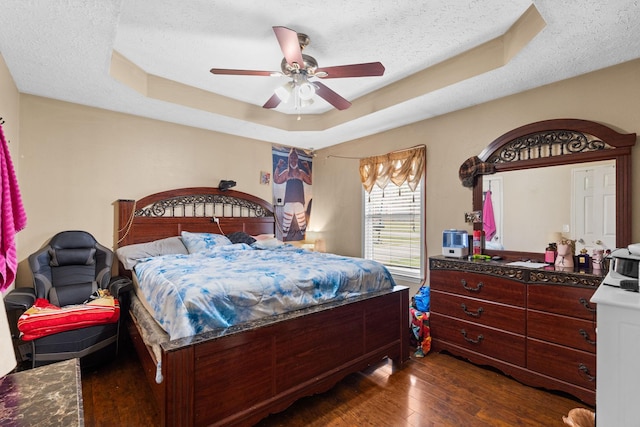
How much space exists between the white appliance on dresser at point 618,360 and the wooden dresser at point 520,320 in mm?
1477

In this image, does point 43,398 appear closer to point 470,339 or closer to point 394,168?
point 470,339

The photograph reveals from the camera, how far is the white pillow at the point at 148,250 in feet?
10.6

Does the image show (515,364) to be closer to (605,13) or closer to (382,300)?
(382,300)

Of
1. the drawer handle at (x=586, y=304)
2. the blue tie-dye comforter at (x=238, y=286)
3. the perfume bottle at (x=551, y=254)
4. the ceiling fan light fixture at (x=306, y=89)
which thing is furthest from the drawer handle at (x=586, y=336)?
the ceiling fan light fixture at (x=306, y=89)

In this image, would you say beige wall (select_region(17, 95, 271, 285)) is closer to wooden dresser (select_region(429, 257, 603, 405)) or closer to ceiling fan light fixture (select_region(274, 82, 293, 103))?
ceiling fan light fixture (select_region(274, 82, 293, 103))

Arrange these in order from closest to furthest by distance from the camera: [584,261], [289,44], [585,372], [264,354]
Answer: [264,354], [289,44], [585,372], [584,261]

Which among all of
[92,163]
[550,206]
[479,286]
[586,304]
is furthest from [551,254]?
[92,163]

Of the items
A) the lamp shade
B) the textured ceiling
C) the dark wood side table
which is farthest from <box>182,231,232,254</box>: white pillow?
the lamp shade

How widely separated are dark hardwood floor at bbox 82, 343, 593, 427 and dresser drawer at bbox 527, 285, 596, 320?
653 millimetres

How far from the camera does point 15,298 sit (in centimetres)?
239

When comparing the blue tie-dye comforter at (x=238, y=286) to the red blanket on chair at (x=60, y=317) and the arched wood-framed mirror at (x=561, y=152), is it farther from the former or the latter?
the arched wood-framed mirror at (x=561, y=152)

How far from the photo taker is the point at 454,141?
346 centimetres

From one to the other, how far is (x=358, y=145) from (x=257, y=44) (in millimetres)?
2418

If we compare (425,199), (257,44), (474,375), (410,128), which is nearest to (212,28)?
(257,44)
